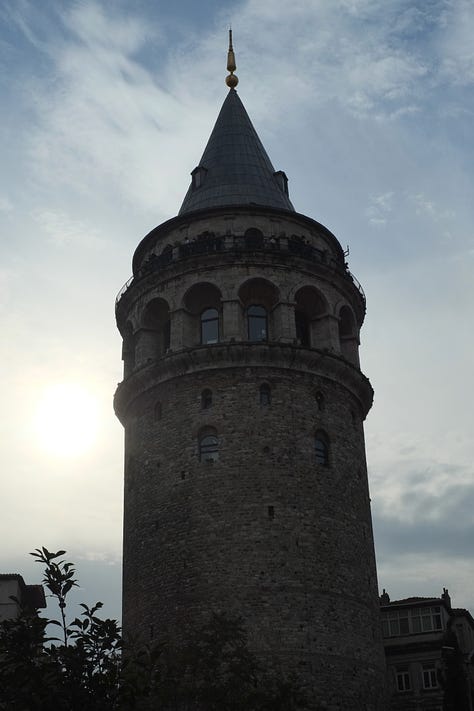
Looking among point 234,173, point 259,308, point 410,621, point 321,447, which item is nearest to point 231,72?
point 234,173

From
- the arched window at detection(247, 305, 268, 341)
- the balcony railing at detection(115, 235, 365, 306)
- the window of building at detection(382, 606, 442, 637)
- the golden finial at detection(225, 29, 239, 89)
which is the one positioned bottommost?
the window of building at detection(382, 606, 442, 637)

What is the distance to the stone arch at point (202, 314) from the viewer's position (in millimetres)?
41219

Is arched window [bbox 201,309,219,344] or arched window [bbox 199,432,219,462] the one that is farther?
arched window [bbox 201,309,219,344]

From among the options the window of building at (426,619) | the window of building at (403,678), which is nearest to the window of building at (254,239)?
the window of building at (426,619)

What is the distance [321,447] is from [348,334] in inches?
269

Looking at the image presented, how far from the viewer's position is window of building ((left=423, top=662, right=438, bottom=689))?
4681 centimetres

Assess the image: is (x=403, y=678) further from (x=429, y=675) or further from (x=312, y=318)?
(x=312, y=318)

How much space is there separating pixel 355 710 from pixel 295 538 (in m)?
6.19

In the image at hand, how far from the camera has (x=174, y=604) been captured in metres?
35.9

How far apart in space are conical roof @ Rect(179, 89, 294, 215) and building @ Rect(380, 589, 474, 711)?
795 inches

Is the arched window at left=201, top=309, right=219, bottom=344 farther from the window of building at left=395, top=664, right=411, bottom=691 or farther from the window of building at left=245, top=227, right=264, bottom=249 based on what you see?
the window of building at left=395, top=664, right=411, bottom=691

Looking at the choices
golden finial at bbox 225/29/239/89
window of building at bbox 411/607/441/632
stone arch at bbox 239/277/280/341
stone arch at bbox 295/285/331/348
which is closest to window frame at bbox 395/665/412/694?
window of building at bbox 411/607/441/632

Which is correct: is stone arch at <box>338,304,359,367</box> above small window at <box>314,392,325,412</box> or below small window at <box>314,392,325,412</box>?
above

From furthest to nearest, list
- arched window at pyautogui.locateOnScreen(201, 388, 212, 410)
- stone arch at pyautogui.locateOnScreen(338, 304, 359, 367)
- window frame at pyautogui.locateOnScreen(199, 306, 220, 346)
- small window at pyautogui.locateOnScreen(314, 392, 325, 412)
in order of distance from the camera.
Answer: stone arch at pyautogui.locateOnScreen(338, 304, 359, 367) → window frame at pyautogui.locateOnScreen(199, 306, 220, 346) → small window at pyautogui.locateOnScreen(314, 392, 325, 412) → arched window at pyautogui.locateOnScreen(201, 388, 212, 410)
